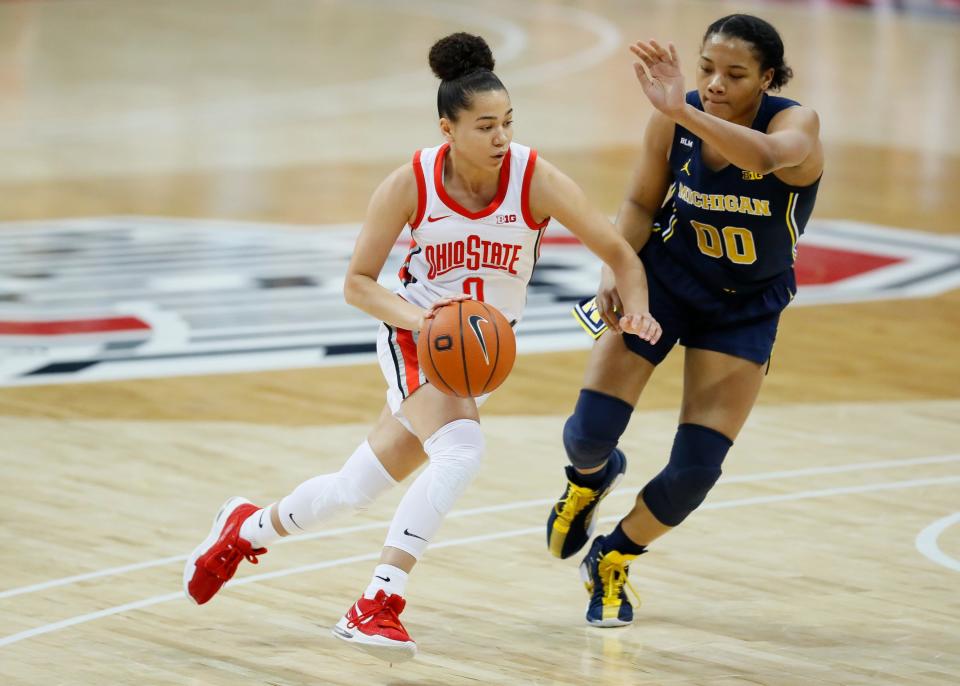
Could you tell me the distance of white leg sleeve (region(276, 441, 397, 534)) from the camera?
4.90 meters

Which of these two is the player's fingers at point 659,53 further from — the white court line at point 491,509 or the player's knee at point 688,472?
the white court line at point 491,509

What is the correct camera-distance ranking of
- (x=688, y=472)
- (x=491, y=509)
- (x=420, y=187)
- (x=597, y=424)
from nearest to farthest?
1. (x=420, y=187)
2. (x=688, y=472)
3. (x=597, y=424)
4. (x=491, y=509)

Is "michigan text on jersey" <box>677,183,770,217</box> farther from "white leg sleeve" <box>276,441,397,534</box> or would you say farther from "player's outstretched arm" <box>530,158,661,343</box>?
"white leg sleeve" <box>276,441,397,534</box>

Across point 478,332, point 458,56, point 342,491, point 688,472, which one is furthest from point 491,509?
point 458,56

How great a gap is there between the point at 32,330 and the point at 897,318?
503 cm

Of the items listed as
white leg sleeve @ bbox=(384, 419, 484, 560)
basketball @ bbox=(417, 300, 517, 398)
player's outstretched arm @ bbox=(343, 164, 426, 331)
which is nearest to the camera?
basketball @ bbox=(417, 300, 517, 398)

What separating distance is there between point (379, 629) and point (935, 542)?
2519 millimetres

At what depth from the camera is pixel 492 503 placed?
6523mm

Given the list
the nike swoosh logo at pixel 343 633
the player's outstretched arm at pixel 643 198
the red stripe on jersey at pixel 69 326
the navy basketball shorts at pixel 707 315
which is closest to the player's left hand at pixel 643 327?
the player's outstretched arm at pixel 643 198

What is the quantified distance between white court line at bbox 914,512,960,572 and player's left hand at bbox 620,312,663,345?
171 cm

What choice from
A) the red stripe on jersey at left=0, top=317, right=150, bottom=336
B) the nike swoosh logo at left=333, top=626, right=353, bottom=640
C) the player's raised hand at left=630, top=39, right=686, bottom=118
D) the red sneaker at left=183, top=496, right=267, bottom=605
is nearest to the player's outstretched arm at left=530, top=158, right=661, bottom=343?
the player's raised hand at left=630, top=39, right=686, bottom=118

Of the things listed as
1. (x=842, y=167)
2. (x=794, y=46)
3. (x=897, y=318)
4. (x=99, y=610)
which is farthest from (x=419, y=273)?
(x=794, y=46)

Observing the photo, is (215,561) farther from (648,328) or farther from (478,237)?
(648,328)

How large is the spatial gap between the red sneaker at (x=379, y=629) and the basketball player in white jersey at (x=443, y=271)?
0.02m
